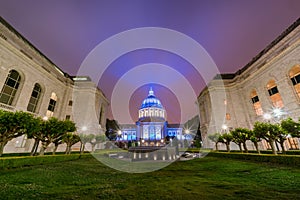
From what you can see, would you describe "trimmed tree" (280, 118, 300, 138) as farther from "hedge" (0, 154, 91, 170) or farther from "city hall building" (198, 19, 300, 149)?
"hedge" (0, 154, 91, 170)

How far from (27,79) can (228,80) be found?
48.8 meters

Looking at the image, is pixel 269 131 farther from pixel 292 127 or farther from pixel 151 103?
pixel 151 103

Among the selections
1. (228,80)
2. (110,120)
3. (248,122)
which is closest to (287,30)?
(228,80)

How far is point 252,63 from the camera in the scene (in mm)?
34812

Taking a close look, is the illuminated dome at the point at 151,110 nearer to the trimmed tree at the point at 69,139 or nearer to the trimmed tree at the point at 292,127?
the trimmed tree at the point at 69,139

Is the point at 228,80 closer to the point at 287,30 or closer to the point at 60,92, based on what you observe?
the point at 287,30

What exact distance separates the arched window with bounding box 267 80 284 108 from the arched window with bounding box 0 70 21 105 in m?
48.8

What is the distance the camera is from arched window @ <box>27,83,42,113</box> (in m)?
28.9

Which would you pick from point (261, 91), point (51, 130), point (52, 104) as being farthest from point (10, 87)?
point (261, 91)

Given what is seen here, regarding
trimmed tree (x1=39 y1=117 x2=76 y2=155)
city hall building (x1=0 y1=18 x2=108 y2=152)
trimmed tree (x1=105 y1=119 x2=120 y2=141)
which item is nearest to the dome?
trimmed tree (x1=105 y1=119 x2=120 y2=141)

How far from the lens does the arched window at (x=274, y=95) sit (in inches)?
1132

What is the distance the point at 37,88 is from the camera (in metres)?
30.9

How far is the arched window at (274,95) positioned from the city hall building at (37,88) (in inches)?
1726

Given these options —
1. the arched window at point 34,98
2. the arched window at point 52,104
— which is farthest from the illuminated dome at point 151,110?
the arched window at point 34,98
